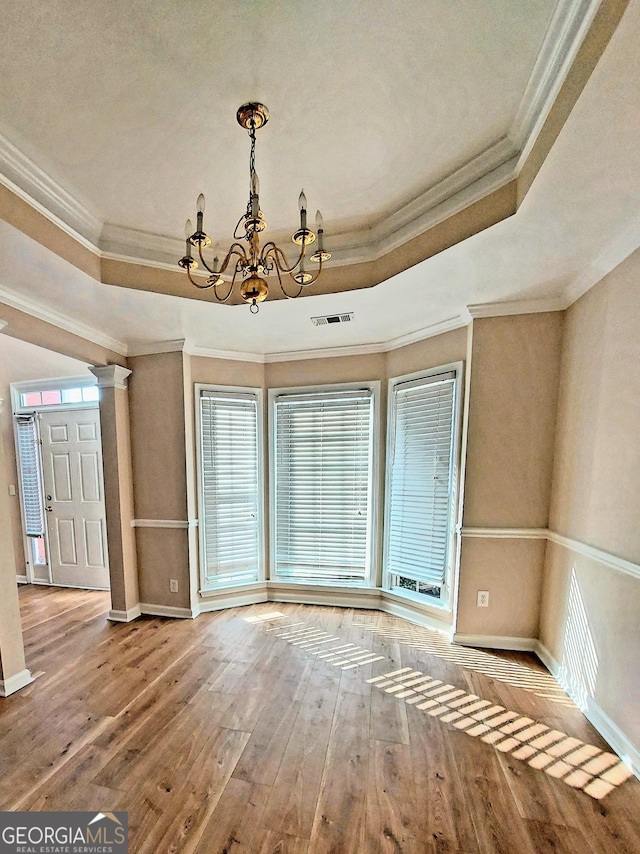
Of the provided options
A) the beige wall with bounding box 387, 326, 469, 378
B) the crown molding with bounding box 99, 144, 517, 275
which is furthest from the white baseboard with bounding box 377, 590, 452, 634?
the crown molding with bounding box 99, 144, 517, 275

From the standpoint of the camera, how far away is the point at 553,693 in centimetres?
212

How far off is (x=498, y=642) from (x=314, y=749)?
5.48 ft

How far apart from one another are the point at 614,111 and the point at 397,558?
10.00 ft

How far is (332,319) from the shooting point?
8.85 feet

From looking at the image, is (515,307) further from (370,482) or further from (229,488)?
(229,488)

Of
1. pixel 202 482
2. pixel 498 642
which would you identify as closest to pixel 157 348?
pixel 202 482

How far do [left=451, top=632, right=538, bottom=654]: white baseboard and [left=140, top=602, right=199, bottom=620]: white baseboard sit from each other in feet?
7.70

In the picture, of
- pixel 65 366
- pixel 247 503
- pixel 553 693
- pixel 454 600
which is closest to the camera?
pixel 553 693

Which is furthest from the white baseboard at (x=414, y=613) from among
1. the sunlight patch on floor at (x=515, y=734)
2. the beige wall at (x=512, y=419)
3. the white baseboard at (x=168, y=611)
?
the white baseboard at (x=168, y=611)

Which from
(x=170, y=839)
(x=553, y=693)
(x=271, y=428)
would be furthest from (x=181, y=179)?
(x=553, y=693)

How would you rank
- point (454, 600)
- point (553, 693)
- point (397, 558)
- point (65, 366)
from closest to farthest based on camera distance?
point (553, 693) < point (454, 600) < point (397, 558) < point (65, 366)

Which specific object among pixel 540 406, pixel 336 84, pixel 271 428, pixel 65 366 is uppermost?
pixel 336 84

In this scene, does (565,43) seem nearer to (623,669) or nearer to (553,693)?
(623,669)

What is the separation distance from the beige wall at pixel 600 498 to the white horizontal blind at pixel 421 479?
0.75 meters
